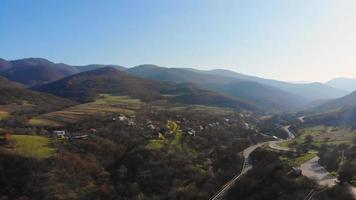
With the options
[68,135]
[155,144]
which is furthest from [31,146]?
[155,144]

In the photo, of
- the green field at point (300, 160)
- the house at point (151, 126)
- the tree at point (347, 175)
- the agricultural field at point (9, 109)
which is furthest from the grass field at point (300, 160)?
the agricultural field at point (9, 109)

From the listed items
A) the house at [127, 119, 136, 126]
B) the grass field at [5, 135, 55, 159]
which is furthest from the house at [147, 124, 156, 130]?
the grass field at [5, 135, 55, 159]

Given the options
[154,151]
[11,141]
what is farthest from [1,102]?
[154,151]

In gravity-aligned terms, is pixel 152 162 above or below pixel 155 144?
below

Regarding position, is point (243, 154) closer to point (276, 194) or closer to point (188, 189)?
point (188, 189)

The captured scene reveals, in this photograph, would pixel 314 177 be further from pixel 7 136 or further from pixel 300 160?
pixel 7 136

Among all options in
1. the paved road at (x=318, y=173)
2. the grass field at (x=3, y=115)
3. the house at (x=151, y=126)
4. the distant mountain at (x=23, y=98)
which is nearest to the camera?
the paved road at (x=318, y=173)

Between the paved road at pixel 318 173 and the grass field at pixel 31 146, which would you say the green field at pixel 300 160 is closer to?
the paved road at pixel 318 173

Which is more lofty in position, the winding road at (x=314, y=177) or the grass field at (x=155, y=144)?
the winding road at (x=314, y=177)
